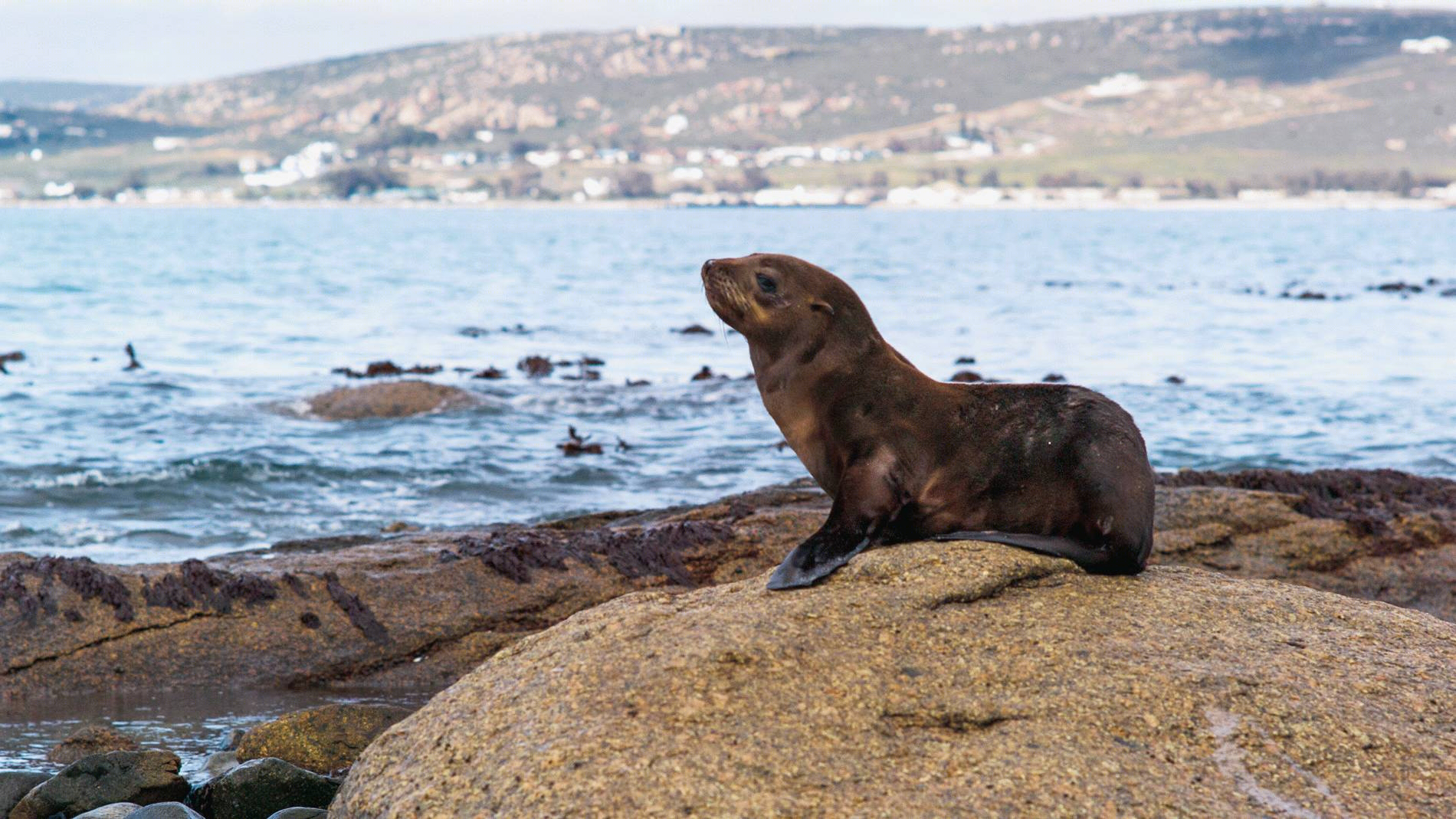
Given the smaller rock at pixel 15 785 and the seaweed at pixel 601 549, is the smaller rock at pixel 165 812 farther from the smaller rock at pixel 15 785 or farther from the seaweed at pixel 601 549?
the seaweed at pixel 601 549

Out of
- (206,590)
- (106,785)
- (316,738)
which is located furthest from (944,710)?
(206,590)

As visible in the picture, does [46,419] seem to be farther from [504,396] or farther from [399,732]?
[399,732]

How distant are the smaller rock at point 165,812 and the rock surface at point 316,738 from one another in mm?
802

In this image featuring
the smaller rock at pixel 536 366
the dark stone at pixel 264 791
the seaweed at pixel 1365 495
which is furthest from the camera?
the smaller rock at pixel 536 366

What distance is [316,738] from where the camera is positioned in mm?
6141

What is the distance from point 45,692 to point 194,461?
7761 millimetres

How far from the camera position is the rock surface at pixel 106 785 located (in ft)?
18.1

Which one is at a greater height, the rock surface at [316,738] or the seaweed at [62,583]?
the seaweed at [62,583]

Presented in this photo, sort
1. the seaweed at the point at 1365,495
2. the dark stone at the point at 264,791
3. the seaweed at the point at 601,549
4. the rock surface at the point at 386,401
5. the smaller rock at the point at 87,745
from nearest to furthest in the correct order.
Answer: the dark stone at the point at 264,791, the smaller rock at the point at 87,745, the seaweed at the point at 601,549, the seaweed at the point at 1365,495, the rock surface at the point at 386,401

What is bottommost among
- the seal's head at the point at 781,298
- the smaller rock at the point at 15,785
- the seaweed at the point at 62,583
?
the smaller rock at the point at 15,785

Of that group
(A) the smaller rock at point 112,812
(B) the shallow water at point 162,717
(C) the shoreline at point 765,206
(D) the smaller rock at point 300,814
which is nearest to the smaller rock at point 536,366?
(B) the shallow water at point 162,717

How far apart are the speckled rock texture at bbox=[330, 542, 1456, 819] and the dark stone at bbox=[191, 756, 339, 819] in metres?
1.07

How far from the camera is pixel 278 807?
17.8ft

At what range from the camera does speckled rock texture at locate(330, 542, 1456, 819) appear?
3.73 m
